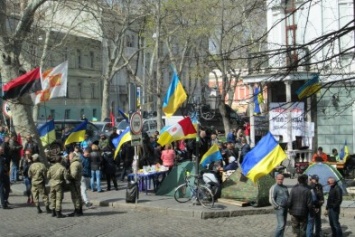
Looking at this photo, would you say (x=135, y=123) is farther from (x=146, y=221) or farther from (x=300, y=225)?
(x=300, y=225)

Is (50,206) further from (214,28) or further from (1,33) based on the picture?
(214,28)

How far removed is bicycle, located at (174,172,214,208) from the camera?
51.5ft

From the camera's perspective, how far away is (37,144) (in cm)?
2028

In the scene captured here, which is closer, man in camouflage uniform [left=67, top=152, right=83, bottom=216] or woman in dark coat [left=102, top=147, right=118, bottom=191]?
man in camouflage uniform [left=67, top=152, right=83, bottom=216]

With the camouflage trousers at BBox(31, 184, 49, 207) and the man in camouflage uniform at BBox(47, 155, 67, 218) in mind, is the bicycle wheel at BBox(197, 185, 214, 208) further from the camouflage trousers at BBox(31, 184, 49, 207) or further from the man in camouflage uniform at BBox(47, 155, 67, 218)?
the camouflage trousers at BBox(31, 184, 49, 207)

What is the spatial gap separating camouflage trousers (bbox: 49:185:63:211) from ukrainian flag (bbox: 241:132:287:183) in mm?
4632

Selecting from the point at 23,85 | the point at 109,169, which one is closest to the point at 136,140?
the point at 109,169

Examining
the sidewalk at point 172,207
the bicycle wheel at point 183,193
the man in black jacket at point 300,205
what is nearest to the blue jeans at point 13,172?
the sidewalk at point 172,207

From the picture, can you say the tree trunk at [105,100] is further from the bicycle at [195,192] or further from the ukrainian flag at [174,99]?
the bicycle at [195,192]

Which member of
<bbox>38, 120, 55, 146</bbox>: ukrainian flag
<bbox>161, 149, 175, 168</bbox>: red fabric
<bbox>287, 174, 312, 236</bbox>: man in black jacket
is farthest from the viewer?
<bbox>38, 120, 55, 146</bbox>: ukrainian flag

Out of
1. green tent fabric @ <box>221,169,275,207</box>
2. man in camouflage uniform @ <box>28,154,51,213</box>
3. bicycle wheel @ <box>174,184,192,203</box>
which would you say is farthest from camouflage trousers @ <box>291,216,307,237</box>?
man in camouflage uniform @ <box>28,154,51,213</box>

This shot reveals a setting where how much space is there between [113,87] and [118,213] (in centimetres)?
5374

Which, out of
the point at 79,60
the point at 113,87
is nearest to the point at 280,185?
the point at 79,60

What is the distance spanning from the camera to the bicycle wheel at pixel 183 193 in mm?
16672
